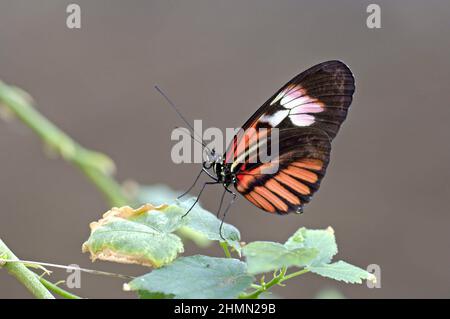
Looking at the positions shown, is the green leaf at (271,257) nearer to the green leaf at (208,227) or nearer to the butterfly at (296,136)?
the green leaf at (208,227)

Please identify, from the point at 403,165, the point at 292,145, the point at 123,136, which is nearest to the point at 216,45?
the point at 123,136

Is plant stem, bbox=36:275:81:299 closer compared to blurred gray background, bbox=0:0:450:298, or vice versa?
plant stem, bbox=36:275:81:299

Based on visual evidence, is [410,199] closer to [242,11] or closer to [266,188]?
[242,11]

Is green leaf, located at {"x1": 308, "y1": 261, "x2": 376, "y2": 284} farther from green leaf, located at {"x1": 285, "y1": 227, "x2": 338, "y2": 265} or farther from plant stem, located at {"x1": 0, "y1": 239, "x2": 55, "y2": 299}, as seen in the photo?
plant stem, located at {"x1": 0, "y1": 239, "x2": 55, "y2": 299}

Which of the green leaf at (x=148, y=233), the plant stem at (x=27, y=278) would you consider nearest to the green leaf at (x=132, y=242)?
the green leaf at (x=148, y=233)

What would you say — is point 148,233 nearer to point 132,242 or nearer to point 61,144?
point 132,242

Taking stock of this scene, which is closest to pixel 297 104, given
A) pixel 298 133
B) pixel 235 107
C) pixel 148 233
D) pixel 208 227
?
pixel 298 133

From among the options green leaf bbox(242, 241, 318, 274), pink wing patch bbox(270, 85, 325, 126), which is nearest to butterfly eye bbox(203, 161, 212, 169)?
pink wing patch bbox(270, 85, 325, 126)
